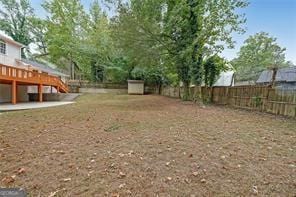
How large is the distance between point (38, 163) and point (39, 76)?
576 inches

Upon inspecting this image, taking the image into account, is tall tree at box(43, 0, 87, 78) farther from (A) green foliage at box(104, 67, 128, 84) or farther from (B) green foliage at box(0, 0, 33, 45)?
(A) green foliage at box(104, 67, 128, 84)

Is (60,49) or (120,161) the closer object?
(120,161)

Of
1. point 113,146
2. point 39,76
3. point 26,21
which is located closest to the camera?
point 113,146

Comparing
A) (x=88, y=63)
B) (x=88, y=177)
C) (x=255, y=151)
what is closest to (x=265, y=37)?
(x=88, y=63)

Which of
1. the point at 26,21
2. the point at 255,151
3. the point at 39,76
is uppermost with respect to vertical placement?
the point at 26,21

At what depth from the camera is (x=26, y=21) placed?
3152 centimetres

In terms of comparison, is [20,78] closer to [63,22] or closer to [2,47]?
[2,47]

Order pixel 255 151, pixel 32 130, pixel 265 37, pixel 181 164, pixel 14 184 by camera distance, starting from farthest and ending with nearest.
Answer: pixel 265 37
pixel 32 130
pixel 255 151
pixel 181 164
pixel 14 184

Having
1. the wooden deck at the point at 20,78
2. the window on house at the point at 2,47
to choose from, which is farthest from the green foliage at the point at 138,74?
the window on house at the point at 2,47

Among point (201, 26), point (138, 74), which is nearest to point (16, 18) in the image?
point (138, 74)

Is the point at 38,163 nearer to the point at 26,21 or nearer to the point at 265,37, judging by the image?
the point at 26,21

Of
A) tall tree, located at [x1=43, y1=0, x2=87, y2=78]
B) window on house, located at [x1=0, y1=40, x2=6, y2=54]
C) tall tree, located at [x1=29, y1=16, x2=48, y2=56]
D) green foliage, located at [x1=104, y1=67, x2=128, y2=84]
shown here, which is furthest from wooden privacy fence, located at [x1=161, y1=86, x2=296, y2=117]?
A: tall tree, located at [x1=29, y1=16, x2=48, y2=56]

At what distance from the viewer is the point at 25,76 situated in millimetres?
14258

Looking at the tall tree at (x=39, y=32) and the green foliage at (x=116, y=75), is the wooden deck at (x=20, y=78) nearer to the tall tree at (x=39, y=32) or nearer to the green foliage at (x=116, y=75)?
the green foliage at (x=116, y=75)
